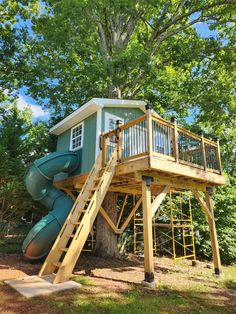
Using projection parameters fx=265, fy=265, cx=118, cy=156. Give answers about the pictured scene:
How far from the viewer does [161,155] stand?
7.23 m

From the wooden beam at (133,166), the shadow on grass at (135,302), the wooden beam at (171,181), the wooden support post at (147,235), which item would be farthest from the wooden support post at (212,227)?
the wooden beam at (133,166)

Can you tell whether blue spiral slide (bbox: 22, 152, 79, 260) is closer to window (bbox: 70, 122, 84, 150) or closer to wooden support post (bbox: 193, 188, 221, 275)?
window (bbox: 70, 122, 84, 150)

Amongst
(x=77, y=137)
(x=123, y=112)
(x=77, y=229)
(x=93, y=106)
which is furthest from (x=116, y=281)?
(x=123, y=112)

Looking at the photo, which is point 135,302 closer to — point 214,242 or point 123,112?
point 214,242

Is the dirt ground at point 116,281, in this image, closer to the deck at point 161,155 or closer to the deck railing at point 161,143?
the deck at point 161,155

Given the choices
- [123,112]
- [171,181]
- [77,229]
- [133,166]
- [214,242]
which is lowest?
[214,242]

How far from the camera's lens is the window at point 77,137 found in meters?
10.6

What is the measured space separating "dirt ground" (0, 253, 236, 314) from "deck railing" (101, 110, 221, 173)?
3.31 m

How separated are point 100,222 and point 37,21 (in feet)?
38.6

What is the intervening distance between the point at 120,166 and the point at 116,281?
310cm

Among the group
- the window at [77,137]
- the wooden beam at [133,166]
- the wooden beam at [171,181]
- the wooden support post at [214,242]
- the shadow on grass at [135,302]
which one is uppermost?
the window at [77,137]

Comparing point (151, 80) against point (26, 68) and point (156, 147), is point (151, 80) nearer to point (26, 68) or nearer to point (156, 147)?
point (156, 147)

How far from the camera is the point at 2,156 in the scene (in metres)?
11.6

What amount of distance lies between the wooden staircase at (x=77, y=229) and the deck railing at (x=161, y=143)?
588 millimetres
